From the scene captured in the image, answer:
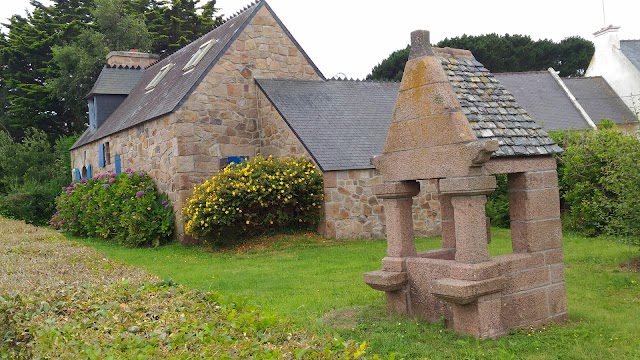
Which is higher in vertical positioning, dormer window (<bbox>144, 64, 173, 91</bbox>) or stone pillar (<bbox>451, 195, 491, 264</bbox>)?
dormer window (<bbox>144, 64, 173, 91</bbox>)

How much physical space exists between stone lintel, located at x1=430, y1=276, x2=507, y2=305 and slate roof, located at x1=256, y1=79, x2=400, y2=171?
27.8 ft

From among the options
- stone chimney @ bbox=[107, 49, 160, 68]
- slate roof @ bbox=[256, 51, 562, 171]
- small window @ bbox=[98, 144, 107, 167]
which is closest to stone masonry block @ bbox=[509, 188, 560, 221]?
slate roof @ bbox=[256, 51, 562, 171]

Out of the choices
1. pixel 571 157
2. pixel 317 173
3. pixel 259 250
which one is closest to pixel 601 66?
pixel 571 157

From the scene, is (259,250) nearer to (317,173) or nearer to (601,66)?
(317,173)

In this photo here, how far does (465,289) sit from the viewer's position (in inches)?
204

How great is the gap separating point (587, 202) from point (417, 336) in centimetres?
873

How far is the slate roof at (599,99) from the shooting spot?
2430 centimetres

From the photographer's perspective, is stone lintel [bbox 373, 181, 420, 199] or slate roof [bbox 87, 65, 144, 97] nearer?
stone lintel [bbox 373, 181, 420, 199]

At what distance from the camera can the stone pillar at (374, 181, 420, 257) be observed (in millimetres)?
Result: 6336

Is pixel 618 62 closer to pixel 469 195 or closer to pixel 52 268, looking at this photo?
pixel 469 195

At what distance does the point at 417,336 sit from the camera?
18.4 feet

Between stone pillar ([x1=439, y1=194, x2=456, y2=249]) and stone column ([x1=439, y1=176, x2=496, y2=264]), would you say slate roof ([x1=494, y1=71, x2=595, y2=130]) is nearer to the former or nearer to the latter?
stone pillar ([x1=439, y1=194, x2=456, y2=249])

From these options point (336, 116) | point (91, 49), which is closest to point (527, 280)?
point (336, 116)

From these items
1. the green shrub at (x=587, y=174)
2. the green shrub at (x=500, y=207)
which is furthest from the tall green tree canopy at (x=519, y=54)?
the green shrub at (x=587, y=174)
